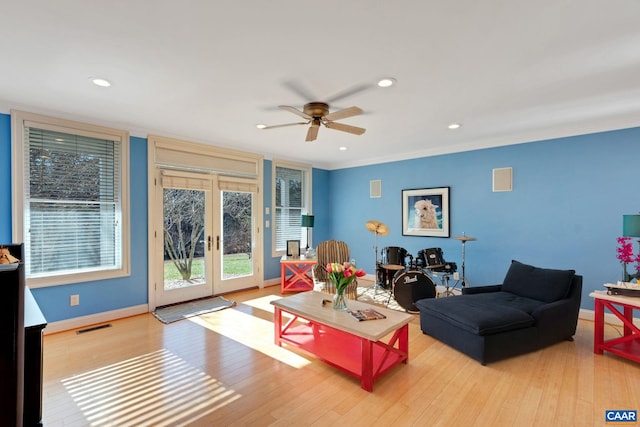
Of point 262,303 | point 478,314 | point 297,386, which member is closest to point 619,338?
point 478,314

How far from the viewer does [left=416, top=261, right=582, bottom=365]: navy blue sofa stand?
111 inches

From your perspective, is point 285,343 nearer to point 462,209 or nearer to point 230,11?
point 230,11

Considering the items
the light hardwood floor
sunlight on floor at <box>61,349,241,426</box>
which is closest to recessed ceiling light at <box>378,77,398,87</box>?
the light hardwood floor

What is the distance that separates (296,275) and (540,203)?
4.05 m

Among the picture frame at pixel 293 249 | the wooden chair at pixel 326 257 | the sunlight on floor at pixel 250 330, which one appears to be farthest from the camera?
the picture frame at pixel 293 249

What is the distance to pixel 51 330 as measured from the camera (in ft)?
11.4

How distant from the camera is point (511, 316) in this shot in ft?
9.58

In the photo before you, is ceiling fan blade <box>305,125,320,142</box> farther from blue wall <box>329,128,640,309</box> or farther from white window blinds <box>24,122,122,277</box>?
blue wall <box>329,128,640,309</box>

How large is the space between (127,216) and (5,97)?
168 centimetres

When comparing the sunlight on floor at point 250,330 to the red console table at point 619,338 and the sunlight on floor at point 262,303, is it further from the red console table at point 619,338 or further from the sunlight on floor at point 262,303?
the red console table at point 619,338

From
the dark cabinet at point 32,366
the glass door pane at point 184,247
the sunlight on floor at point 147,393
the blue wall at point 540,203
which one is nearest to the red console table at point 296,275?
the glass door pane at point 184,247

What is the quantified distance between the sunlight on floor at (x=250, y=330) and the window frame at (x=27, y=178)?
129 centimetres

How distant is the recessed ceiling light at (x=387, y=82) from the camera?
102 inches

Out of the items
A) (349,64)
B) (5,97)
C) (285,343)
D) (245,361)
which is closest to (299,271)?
(285,343)
